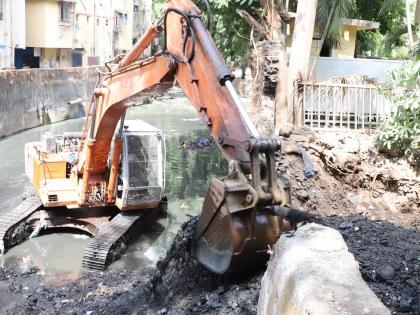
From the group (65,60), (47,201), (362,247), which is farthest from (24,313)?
(65,60)

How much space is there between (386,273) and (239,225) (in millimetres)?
1379

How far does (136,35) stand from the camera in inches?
2194

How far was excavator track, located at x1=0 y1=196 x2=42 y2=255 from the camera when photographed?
9258 millimetres

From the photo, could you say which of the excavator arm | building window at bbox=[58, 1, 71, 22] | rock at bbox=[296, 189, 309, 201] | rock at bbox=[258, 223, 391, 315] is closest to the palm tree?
rock at bbox=[296, 189, 309, 201]

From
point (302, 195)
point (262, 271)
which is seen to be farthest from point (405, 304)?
point (302, 195)

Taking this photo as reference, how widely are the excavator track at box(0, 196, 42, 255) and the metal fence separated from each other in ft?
20.5

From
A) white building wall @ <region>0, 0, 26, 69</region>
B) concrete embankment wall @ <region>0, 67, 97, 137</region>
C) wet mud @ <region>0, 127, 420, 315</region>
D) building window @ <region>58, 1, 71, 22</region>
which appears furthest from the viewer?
building window @ <region>58, 1, 71, 22</region>

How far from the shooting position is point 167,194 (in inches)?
547

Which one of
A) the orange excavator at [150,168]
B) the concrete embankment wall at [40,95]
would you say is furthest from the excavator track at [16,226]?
the concrete embankment wall at [40,95]

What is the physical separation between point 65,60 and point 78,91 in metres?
8.68

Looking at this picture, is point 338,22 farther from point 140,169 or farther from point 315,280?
point 315,280

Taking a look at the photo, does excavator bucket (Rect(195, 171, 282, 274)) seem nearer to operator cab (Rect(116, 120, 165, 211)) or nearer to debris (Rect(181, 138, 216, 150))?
operator cab (Rect(116, 120, 165, 211))

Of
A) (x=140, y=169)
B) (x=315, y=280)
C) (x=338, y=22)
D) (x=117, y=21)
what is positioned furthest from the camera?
(x=117, y=21)

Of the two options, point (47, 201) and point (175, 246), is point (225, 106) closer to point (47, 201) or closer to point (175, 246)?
point (175, 246)
